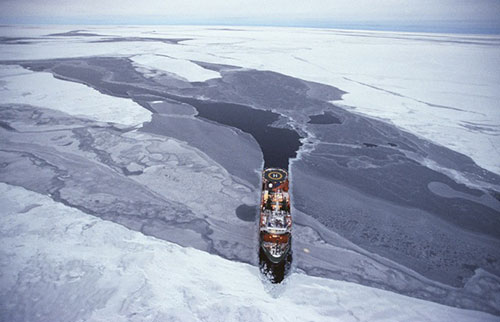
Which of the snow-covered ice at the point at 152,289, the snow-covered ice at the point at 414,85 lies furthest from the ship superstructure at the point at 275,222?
the snow-covered ice at the point at 414,85

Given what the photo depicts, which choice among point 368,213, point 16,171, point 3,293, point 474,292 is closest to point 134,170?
point 16,171

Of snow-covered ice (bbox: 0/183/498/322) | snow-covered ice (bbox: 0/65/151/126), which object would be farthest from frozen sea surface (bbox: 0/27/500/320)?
snow-covered ice (bbox: 0/183/498/322)

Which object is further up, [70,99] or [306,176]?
[70,99]

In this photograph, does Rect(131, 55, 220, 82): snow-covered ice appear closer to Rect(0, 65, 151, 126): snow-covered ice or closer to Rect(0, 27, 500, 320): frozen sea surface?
A: Rect(0, 27, 500, 320): frozen sea surface

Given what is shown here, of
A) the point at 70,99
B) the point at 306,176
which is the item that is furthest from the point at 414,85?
the point at 70,99

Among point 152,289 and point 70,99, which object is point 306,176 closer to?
point 152,289

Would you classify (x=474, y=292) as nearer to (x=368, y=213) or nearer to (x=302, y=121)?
(x=368, y=213)
